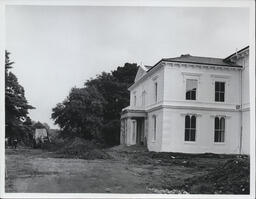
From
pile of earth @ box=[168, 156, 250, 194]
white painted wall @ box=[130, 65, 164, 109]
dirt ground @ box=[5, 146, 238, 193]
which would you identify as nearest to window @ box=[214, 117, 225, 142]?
dirt ground @ box=[5, 146, 238, 193]

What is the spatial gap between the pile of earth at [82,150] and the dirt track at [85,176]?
6.10 ft

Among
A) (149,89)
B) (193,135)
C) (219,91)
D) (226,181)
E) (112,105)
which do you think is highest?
(149,89)

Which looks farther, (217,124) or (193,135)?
(193,135)

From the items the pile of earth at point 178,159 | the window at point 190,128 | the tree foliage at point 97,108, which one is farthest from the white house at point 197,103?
the tree foliage at point 97,108

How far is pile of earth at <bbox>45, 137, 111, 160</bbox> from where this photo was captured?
46.7 feet

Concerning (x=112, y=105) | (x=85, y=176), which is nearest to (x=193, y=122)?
(x=112, y=105)

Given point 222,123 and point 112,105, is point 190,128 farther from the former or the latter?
point 112,105

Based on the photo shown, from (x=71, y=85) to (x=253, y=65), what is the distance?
5.29m

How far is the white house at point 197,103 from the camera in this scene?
525 inches

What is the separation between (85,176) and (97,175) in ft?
1.29

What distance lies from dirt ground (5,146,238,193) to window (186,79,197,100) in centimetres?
230

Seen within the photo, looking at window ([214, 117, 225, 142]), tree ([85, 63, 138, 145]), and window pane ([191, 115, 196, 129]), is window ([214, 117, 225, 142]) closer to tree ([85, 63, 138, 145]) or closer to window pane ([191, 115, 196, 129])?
window pane ([191, 115, 196, 129])

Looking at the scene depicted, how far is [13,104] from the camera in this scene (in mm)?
10078

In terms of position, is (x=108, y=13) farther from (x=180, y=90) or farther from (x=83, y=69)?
(x=180, y=90)
